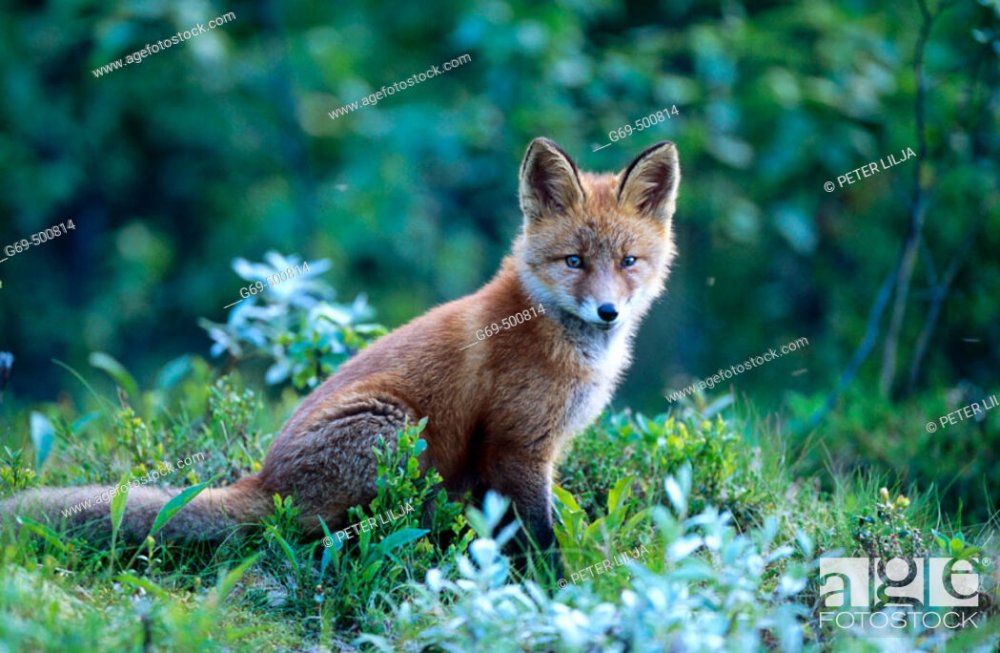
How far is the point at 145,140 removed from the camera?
1198 cm

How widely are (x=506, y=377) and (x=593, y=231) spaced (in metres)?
0.85

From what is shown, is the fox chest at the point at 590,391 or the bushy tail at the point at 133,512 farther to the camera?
the fox chest at the point at 590,391

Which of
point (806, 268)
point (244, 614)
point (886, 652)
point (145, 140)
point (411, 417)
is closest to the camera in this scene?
point (886, 652)

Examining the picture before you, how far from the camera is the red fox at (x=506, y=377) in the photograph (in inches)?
162

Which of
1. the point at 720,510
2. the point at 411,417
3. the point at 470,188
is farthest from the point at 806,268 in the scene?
the point at 411,417

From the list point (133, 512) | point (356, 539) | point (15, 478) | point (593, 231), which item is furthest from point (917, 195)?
point (15, 478)

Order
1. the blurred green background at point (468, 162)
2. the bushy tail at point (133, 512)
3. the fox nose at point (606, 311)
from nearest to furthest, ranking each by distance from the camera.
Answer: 1. the bushy tail at point (133, 512)
2. the fox nose at point (606, 311)
3. the blurred green background at point (468, 162)

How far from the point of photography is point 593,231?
181 inches

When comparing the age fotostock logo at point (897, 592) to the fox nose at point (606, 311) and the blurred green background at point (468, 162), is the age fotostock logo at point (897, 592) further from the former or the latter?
the blurred green background at point (468, 162)

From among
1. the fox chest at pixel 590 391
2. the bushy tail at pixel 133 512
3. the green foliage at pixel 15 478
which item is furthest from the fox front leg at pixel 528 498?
the green foliage at pixel 15 478

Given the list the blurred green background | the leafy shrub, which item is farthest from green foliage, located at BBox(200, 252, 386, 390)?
the blurred green background

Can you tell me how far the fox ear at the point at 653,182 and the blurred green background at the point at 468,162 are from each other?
11.5 ft

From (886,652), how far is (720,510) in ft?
5.72

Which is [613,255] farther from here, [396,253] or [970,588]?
[396,253]
